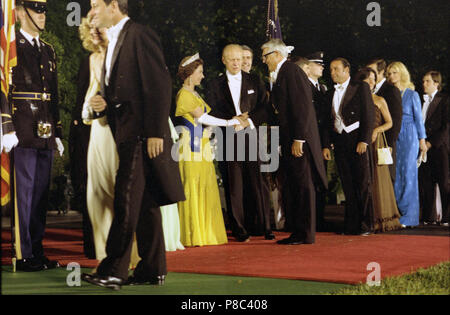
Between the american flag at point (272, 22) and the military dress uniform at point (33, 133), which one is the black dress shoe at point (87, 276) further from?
the american flag at point (272, 22)

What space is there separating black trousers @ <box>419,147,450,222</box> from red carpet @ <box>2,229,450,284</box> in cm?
175

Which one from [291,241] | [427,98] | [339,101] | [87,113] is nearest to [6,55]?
[87,113]

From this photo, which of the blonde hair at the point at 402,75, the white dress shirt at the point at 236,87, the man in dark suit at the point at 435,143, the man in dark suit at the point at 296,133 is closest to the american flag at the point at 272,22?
the man in dark suit at the point at 296,133

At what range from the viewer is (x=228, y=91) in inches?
339

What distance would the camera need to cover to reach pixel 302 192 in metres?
8.72

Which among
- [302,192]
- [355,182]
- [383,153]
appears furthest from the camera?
A: [383,153]

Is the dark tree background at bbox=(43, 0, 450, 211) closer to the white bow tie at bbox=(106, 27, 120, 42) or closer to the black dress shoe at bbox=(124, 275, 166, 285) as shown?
the white bow tie at bbox=(106, 27, 120, 42)

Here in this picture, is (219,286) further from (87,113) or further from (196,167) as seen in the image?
(196,167)

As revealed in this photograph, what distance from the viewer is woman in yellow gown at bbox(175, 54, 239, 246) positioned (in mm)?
8227

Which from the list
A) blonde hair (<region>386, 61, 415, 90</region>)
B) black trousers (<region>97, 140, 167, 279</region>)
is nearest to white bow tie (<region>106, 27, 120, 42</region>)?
black trousers (<region>97, 140, 167, 279</region>)

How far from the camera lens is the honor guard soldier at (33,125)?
6516 mm

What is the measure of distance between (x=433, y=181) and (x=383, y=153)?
141 centimetres

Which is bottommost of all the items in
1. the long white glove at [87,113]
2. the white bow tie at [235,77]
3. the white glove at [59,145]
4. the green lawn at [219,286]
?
the green lawn at [219,286]

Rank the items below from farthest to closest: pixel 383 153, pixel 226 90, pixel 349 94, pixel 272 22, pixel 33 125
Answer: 1. pixel 383 153
2. pixel 349 94
3. pixel 272 22
4. pixel 226 90
5. pixel 33 125
